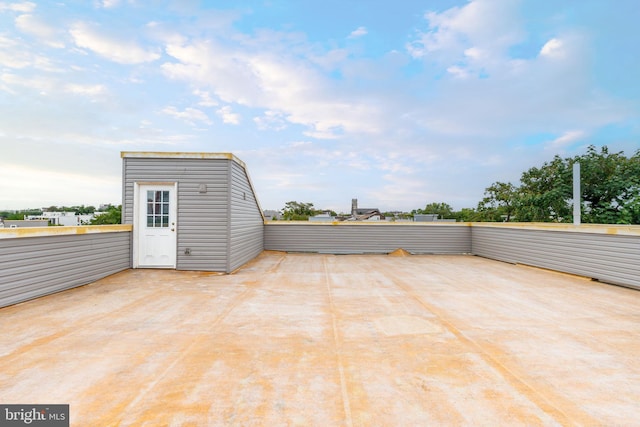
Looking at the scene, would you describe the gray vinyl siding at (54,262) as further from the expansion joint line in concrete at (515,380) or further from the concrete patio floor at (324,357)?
the expansion joint line in concrete at (515,380)

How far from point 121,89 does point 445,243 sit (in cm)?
1246

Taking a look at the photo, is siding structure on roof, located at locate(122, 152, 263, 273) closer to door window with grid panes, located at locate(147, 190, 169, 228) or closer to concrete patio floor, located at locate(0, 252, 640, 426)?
door window with grid panes, located at locate(147, 190, 169, 228)

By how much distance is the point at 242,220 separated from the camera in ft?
25.1

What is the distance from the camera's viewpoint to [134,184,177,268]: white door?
638 cm

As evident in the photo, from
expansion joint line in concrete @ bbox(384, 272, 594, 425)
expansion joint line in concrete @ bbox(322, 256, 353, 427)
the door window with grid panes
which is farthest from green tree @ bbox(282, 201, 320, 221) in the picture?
expansion joint line in concrete @ bbox(384, 272, 594, 425)

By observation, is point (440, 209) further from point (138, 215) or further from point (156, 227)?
point (138, 215)

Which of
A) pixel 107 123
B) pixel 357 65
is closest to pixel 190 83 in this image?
pixel 107 123

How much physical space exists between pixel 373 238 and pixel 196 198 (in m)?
→ 6.94

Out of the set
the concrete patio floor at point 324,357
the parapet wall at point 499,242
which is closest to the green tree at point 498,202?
the parapet wall at point 499,242

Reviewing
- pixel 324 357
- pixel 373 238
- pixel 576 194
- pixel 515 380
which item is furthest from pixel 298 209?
pixel 515 380

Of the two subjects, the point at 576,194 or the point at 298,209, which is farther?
the point at 298,209

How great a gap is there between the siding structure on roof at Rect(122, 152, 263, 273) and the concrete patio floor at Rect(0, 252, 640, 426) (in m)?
1.65

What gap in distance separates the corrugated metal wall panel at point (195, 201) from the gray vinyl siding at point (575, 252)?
836cm

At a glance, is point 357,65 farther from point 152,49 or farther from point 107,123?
point 107,123
